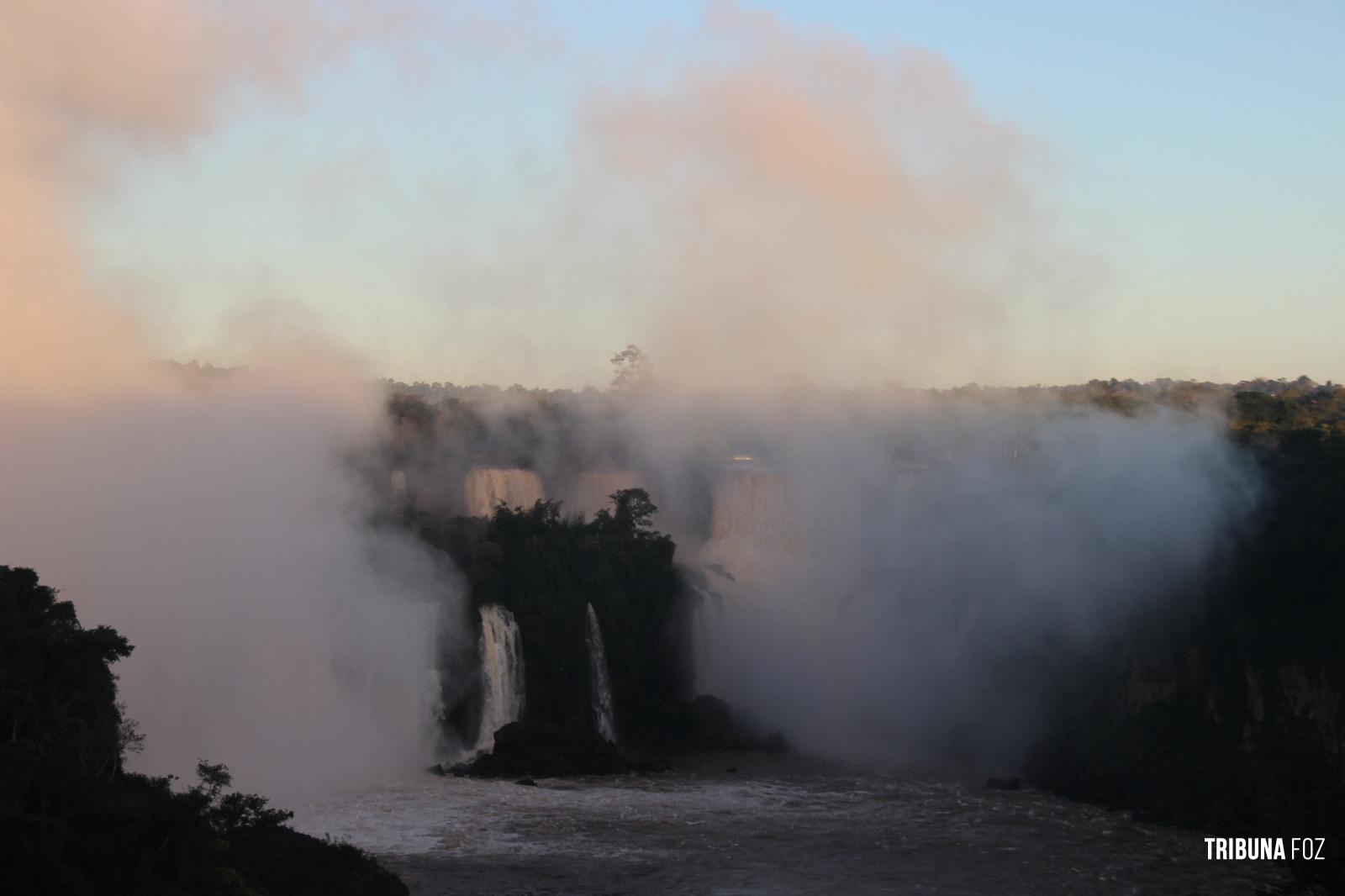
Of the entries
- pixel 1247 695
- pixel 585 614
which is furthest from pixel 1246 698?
pixel 585 614

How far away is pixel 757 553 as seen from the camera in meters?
82.7

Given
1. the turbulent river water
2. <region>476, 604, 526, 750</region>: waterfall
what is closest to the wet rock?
the turbulent river water

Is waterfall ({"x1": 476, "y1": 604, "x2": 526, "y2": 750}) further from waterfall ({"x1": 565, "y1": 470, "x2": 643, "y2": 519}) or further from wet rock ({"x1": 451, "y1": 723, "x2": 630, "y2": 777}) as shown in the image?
waterfall ({"x1": 565, "y1": 470, "x2": 643, "y2": 519})

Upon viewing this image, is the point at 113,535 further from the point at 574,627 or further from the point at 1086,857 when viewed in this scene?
the point at 1086,857

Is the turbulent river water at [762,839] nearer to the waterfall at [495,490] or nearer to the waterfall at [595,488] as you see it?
the waterfall at [495,490]

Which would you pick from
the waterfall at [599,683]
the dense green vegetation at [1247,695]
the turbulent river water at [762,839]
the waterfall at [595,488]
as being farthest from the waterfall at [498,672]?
the waterfall at [595,488]

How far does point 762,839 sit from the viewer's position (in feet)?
165

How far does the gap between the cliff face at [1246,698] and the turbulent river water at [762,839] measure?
186 centimetres

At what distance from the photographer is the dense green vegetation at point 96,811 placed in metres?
31.4

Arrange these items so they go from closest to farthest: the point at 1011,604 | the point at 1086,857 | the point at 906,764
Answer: the point at 1086,857, the point at 906,764, the point at 1011,604

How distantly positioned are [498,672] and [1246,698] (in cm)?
2385

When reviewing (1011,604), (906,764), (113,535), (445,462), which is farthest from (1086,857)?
(445,462)

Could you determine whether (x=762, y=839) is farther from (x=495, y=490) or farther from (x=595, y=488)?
(x=595, y=488)

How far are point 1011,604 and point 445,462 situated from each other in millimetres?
25553
